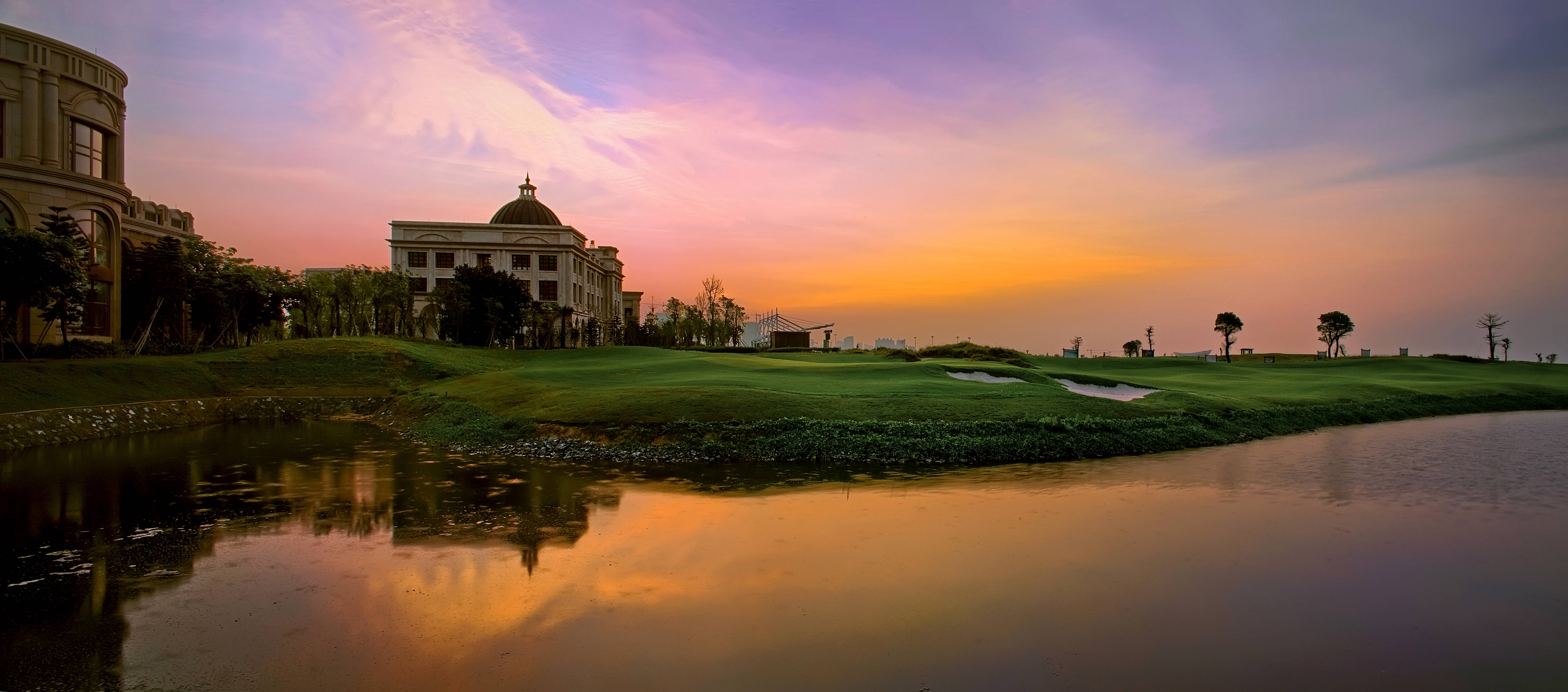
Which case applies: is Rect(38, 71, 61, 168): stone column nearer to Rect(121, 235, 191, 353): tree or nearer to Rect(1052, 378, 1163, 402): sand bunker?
Rect(121, 235, 191, 353): tree

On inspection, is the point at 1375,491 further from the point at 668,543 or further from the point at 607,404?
the point at 607,404

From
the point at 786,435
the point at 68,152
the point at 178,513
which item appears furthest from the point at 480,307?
the point at 178,513

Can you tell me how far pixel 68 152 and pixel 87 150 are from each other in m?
1.27

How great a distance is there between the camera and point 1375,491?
45.8 ft

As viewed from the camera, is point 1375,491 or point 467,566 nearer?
point 467,566

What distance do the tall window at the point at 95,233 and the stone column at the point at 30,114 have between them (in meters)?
2.60

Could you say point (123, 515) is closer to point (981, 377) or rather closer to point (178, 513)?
point (178, 513)

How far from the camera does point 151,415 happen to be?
2375 cm

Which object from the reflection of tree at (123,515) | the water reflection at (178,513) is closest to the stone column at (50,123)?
the reflection of tree at (123,515)

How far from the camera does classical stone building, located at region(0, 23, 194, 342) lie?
3219 cm

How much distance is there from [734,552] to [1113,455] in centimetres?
1188

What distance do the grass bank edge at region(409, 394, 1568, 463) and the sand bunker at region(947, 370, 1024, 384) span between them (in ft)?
27.7

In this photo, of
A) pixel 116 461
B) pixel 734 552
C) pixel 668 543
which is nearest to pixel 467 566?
pixel 668 543

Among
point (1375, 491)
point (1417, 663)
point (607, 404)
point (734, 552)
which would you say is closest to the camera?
point (1417, 663)
